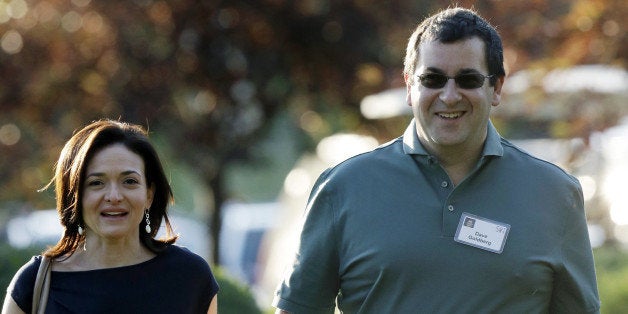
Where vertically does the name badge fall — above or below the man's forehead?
below

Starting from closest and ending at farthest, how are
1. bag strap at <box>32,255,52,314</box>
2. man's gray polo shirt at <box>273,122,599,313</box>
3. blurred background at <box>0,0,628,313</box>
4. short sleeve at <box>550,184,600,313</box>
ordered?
man's gray polo shirt at <box>273,122,599,313</box> < short sleeve at <box>550,184,600,313</box> < bag strap at <box>32,255,52,314</box> < blurred background at <box>0,0,628,313</box>

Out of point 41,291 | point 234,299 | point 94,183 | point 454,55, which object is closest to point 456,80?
point 454,55

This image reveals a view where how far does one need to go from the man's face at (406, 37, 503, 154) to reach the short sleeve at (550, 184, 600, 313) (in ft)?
1.46

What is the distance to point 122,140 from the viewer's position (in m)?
5.05

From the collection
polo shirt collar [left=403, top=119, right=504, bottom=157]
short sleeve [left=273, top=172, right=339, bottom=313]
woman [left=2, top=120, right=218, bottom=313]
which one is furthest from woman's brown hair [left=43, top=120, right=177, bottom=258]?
polo shirt collar [left=403, top=119, right=504, bottom=157]

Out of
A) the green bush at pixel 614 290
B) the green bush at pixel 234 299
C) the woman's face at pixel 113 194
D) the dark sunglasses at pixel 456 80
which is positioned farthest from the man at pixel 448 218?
the green bush at pixel 614 290

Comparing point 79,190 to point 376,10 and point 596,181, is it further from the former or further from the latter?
point 596,181

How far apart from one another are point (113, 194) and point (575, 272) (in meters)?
1.69

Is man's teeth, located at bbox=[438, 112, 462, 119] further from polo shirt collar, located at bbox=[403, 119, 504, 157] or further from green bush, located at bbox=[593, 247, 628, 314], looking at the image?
green bush, located at bbox=[593, 247, 628, 314]

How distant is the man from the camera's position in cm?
445

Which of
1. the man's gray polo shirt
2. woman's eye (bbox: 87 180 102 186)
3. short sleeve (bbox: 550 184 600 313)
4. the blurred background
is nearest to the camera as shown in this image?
the man's gray polo shirt

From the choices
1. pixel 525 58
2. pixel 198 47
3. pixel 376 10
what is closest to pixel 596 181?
pixel 525 58

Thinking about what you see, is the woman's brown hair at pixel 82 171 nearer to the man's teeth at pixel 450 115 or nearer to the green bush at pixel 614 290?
the man's teeth at pixel 450 115

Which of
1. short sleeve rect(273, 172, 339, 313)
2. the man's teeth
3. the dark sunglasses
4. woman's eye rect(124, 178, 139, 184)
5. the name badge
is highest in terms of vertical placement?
the dark sunglasses
